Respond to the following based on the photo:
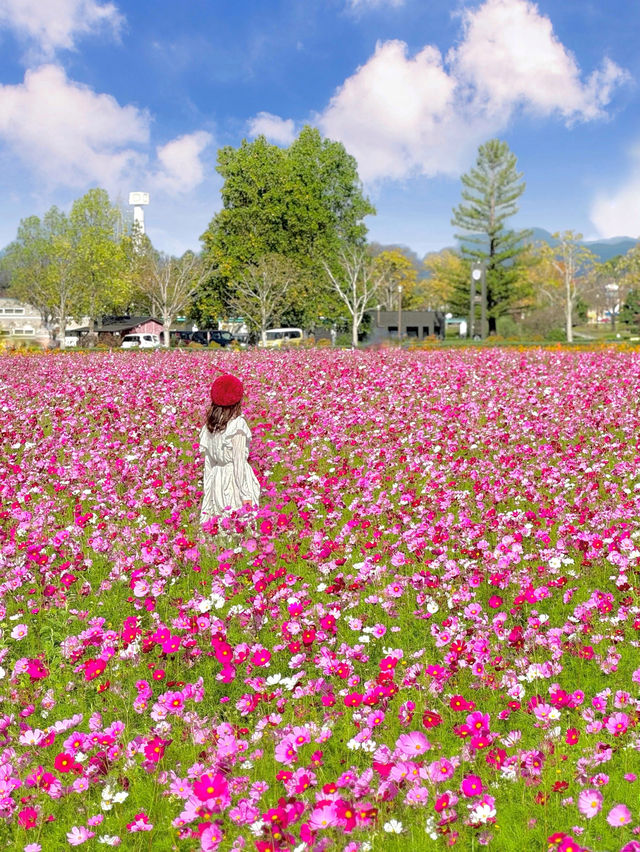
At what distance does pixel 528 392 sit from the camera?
41.3 feet

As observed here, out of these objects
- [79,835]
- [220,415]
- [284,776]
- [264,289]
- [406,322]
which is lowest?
[79,835]

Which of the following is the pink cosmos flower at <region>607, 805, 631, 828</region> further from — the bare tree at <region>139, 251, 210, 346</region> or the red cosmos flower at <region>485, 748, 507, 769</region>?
the bare tree at <region>139, 251, 210, 346</region>

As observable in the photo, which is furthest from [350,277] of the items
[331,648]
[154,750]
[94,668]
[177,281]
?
[154,750]

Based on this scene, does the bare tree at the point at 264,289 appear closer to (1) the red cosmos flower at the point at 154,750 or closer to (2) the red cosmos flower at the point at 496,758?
(1) the red cosmos flower at the point at 154,750

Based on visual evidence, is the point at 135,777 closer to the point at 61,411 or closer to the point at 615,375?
the point at 61,411

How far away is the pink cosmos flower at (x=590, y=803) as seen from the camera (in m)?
2.41

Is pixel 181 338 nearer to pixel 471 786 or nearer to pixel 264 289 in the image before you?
pixel 264 289

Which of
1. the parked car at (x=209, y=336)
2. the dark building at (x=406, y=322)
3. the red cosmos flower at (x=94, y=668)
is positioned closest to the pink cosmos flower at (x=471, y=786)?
the red cosmos flower at (x=94, y=668)

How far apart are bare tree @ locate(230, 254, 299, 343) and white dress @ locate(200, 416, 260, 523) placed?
38095 millimetres

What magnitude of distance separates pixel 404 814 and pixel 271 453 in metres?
6.60

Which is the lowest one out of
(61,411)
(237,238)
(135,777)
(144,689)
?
(135,777)

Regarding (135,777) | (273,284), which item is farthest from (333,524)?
(273,284)

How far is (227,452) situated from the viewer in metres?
6.63

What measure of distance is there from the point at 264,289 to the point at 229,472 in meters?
40.9
